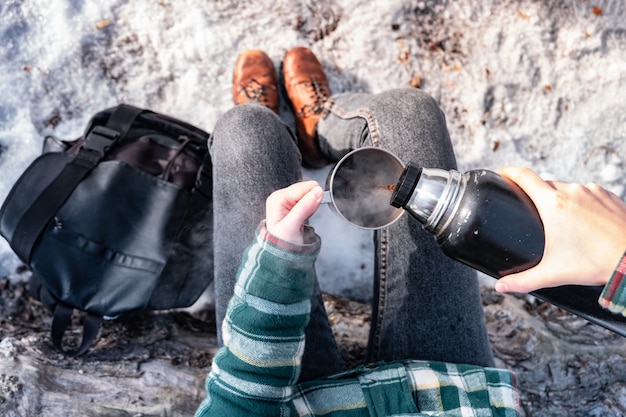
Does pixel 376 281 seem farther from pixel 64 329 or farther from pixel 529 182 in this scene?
pixel 64 329

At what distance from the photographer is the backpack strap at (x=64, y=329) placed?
4.08ft

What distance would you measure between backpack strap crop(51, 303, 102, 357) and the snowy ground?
62cm

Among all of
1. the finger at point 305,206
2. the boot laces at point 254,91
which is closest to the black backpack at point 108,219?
the boot laces at point 254,91

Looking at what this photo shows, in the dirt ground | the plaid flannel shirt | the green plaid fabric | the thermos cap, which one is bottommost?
the dirt ground

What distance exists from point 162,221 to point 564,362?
1146 mm

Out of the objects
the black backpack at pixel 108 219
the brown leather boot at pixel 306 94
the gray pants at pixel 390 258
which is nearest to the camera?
the gray pants at pixel 390 258

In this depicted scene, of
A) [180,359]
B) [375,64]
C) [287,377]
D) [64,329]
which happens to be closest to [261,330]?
[287,377]

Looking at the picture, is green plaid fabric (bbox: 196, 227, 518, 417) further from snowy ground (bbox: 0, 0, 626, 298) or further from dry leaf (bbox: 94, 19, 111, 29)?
dry leaf (bbox: 94, 19, 111, 29)

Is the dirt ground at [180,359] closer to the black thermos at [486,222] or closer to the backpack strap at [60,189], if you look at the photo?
the backpack strap at [60,189]

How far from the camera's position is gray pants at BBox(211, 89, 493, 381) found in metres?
1.12

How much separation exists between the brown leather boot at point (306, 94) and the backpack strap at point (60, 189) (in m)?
0.53

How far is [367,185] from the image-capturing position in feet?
3.14

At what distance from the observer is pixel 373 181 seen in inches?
37.7

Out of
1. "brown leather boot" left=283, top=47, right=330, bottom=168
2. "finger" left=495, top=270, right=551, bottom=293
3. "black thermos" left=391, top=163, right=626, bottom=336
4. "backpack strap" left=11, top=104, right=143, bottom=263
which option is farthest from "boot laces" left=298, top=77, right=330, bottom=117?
"finger" left=495, top=270, right=551, bottom=293
